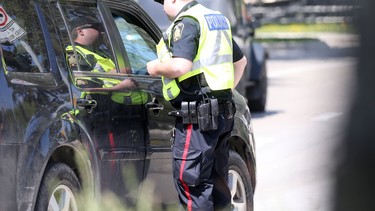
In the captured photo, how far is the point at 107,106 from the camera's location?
4.45 meters

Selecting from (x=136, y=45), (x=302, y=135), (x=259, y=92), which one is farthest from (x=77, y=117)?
(x=259, y=92)

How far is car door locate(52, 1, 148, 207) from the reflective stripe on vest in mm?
360

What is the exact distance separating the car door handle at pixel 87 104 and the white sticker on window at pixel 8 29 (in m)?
0.46

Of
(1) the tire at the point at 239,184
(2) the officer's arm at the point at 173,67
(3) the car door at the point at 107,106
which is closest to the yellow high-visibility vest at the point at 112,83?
(3) the car door at the point at 107,106

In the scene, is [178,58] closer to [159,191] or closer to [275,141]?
[159,191]

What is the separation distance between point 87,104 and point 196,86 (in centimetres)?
58

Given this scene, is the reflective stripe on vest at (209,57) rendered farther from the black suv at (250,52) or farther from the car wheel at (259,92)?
the car wheel at (259,92)

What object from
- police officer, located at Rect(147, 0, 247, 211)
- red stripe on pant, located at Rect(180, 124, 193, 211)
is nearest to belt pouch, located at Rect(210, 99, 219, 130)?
police officer, located at Rect(147, 0, 247, 211)

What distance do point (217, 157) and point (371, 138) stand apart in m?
3.56

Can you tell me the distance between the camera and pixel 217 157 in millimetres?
4461

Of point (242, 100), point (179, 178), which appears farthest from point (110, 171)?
point (242, 100)

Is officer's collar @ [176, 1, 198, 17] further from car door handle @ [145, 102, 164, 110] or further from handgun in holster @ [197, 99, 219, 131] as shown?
car door handle @ [145, 102, 164, 110]

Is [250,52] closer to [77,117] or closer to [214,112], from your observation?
[214,112]

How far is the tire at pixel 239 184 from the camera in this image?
17.3ft
